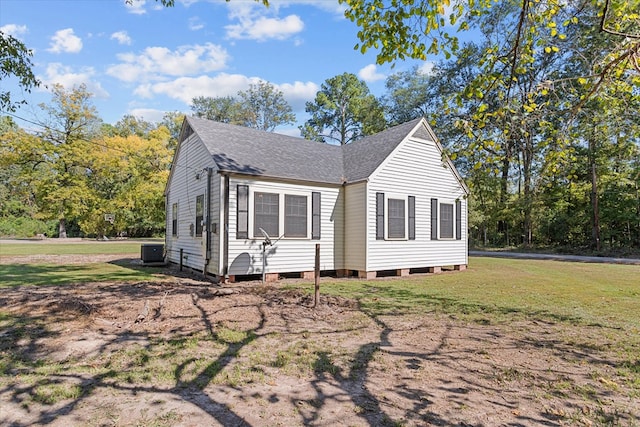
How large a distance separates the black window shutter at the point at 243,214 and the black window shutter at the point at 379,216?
13.3 feet

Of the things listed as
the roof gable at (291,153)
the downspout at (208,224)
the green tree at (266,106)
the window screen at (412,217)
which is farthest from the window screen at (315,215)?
the green tree at (266,106)

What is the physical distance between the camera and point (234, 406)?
3.03 metres

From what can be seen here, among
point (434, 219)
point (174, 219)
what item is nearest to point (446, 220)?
point (434, 219)

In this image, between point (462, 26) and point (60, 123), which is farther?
point (60, 123)

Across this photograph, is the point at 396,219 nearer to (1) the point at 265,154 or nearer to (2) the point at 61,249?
(1) the point at 265,154

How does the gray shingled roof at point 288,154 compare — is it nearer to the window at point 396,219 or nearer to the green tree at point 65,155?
the window at point 396,219

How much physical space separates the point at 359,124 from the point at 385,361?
38.8 metres

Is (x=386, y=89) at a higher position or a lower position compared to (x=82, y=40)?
higher

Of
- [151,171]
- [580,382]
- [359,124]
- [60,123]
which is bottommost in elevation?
[580,382]

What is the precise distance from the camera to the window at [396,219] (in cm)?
1190

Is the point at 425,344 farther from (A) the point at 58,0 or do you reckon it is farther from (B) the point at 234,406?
(A) the point at 58,0

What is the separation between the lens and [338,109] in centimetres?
4206

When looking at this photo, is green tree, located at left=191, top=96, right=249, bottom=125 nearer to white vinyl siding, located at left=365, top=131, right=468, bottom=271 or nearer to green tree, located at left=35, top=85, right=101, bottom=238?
green tree, located at left=35, top=85, right=101, bottom=238

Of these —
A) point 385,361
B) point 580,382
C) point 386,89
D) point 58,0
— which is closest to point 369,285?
point 385,361
